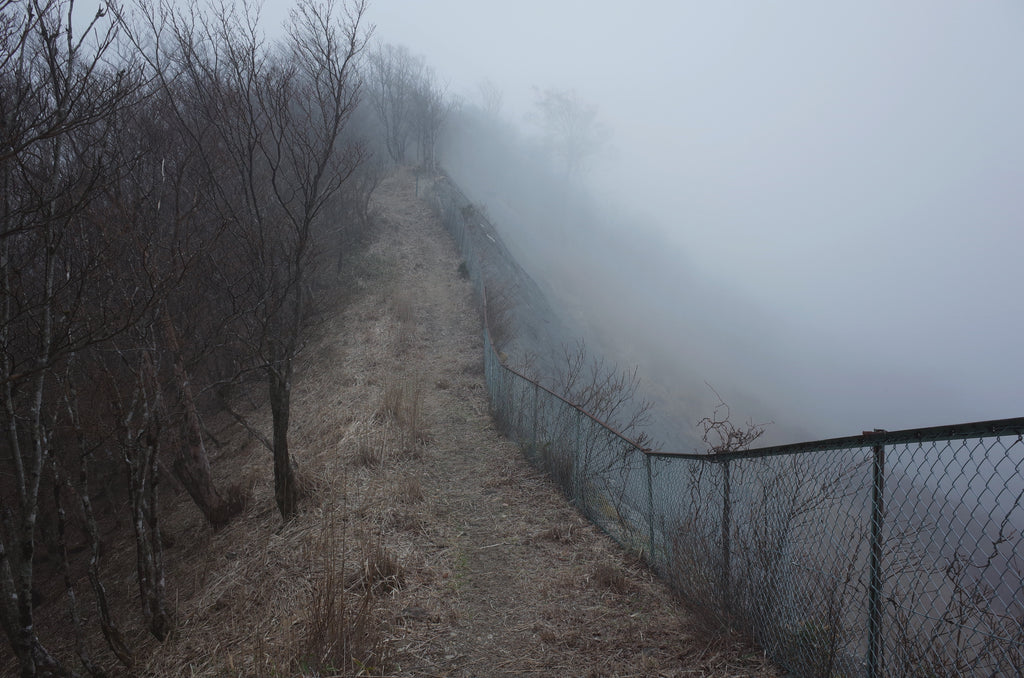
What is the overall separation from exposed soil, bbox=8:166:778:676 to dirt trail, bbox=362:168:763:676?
1cm

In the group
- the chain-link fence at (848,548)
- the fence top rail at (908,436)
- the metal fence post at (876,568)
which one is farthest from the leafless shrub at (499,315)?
the metal fence post at (876,568)

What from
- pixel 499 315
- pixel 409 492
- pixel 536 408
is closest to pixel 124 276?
pixel 409 492

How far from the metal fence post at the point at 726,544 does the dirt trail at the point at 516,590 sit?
300mm

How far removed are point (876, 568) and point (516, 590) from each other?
119 inches

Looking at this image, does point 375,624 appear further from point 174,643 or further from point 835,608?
point 835,608

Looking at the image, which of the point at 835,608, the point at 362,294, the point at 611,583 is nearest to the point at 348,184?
the point at 362,294

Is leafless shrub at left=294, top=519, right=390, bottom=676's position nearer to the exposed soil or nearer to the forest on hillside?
the exposed soil

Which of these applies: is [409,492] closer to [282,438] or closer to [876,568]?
→ [282,438]

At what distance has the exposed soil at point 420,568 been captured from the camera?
149 inches

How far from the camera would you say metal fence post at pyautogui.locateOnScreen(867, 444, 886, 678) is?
244cm

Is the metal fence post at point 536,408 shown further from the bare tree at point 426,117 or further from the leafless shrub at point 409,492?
the bare tree at point 426,117

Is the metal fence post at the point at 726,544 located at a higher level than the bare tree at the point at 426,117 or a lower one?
lower

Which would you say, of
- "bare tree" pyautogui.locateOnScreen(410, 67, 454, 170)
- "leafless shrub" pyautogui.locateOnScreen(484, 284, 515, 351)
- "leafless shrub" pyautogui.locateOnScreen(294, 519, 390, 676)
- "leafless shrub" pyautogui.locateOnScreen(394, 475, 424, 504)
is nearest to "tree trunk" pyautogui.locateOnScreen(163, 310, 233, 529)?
"leafless shrub" pyautogui.locateOnScreen(394, 475, 424, 504)

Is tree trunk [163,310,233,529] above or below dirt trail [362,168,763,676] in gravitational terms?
above
